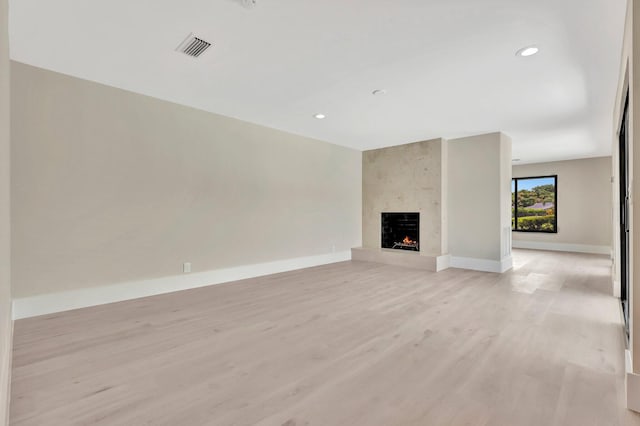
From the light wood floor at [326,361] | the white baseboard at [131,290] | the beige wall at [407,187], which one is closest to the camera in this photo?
the light wood floor at [326,361]

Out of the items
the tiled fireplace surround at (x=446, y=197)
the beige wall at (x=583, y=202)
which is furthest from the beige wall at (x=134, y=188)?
the beige wall at (x=583, y=202)

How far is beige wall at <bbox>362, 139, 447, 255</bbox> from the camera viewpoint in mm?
6051

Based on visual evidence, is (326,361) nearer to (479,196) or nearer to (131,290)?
(131,290)

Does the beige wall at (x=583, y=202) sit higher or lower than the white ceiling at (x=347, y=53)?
lower

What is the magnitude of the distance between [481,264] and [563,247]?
4675 millimetres

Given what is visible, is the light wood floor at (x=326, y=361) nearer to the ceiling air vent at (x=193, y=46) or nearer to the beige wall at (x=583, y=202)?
the ceiling air vent at (x=193, y=46)

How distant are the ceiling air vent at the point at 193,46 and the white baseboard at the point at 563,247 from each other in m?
9.87

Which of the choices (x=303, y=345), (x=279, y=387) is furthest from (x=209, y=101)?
(x=279, y=387)

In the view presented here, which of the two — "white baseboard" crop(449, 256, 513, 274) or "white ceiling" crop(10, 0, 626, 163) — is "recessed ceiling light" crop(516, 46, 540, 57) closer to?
"white ceiling" crop(10, 0, 626, 163)

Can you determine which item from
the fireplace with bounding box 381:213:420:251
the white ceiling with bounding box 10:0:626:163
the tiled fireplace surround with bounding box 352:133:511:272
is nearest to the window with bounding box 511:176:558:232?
the tiled fireplace surround with bounding box 352:133:511:272

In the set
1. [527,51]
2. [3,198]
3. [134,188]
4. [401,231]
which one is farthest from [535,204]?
[3,198]

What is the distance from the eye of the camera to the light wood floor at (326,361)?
1.66m

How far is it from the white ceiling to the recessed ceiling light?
6 centimetres

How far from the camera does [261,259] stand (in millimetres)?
5230
